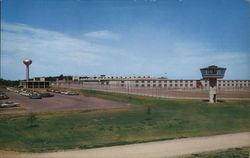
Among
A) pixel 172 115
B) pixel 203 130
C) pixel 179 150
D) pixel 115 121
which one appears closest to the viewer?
pixel 179 150

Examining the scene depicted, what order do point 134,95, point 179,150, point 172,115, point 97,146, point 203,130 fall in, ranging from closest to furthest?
1. point 179,150
2. point 97,146
3. point 203,130
4. point 172,115
5. point 134,95

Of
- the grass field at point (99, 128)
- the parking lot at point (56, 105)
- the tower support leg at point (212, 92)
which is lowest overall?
the grass field at point (99, 128)

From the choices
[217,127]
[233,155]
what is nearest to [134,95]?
[217,127]

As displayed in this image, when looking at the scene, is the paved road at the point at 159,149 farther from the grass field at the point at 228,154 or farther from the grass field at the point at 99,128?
the grass field at the point at 99,128

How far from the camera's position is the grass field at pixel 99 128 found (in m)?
23.5

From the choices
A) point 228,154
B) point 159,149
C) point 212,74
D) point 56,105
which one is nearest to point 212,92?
point 212,74

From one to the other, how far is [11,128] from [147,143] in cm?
1724

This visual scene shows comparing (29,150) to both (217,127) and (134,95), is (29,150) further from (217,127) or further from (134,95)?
(134,95)

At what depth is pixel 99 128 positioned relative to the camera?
29141mm

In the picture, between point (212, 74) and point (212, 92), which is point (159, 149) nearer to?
point (212, 74)

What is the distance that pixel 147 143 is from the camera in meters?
22.0

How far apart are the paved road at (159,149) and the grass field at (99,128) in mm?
2082

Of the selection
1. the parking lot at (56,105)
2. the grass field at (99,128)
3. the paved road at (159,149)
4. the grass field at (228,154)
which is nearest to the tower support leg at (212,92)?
the grass field at (99,128)

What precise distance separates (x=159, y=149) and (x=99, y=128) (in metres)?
11.0
